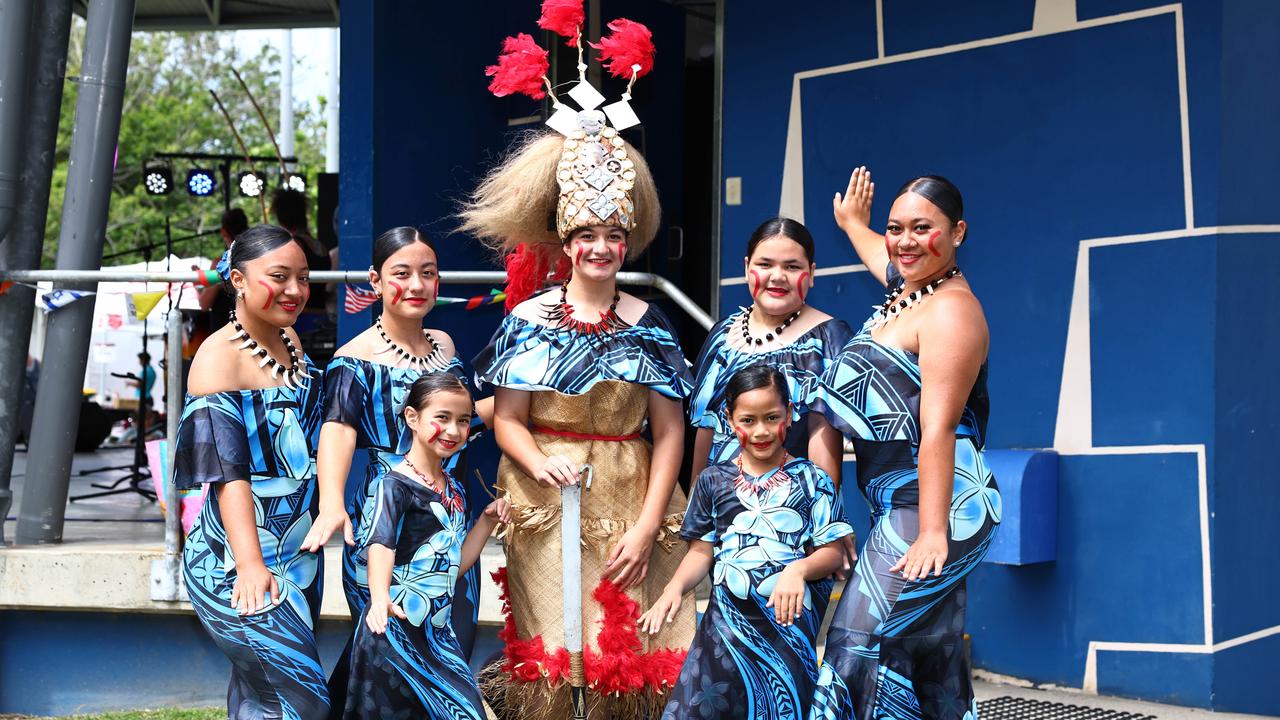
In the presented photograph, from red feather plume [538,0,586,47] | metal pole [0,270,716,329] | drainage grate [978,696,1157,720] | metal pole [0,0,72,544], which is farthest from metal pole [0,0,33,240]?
drainage grate [978,696,1157,720]

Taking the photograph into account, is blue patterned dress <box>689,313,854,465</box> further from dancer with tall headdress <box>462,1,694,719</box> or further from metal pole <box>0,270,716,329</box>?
metal pole <box>0,270,716,329</box>

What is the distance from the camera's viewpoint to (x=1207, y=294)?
4.83 m

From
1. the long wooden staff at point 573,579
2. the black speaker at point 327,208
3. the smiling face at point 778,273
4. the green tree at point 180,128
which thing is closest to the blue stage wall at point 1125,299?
the smiling face at point 778,273

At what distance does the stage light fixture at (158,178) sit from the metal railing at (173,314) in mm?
7007

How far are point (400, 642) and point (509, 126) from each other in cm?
407

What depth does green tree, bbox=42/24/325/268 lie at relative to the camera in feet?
85.4

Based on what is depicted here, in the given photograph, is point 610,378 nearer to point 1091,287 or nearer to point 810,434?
point 810,434

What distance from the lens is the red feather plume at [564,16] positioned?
13.4 ft

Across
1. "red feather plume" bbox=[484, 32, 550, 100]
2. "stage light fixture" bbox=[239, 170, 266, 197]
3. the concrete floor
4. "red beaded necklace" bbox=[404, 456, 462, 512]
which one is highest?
"stage light fixture" bbox=[239, 170, 266, 197]

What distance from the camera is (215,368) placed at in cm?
359

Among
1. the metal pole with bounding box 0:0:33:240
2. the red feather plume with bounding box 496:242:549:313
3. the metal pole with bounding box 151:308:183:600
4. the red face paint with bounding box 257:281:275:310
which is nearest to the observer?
the red face paint with bounding box 257:281:275:310

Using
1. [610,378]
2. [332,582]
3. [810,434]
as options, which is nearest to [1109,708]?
[810,434]

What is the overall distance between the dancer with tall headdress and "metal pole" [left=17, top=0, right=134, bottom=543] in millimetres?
2995

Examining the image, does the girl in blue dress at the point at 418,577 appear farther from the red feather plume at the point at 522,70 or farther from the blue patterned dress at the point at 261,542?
the red feather plume at the point at 522,70
